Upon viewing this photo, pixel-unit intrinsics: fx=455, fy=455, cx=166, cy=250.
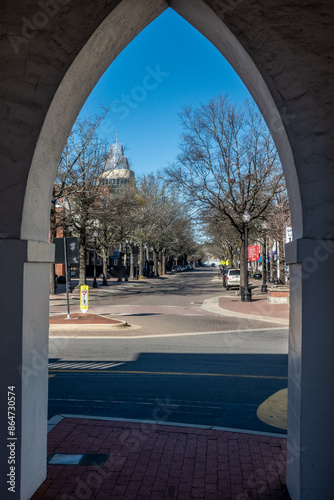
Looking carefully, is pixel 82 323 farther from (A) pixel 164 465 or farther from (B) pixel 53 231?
(B) pixel 53 231

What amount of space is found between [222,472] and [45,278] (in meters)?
2.70

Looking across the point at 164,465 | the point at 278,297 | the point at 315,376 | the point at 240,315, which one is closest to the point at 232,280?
the point at 278,297

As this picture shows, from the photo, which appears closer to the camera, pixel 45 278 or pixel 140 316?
pixel 45 278

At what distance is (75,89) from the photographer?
14.5 feet

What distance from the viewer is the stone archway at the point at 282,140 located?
12.8 ft

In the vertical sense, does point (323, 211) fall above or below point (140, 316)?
above

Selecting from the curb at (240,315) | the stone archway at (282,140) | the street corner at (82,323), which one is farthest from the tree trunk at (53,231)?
the stone archway at (282,140)

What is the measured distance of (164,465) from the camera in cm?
488

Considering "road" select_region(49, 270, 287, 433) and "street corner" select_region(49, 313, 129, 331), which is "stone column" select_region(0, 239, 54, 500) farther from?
"street corner" select_region(49, 313, 129, 331)

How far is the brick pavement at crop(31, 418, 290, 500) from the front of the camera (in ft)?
14.1

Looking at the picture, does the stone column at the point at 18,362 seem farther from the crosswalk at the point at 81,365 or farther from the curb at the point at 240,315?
the curb at the point at 240,315

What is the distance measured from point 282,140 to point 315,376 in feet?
7.00

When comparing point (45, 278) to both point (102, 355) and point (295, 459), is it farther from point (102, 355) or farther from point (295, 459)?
point (102, 355)

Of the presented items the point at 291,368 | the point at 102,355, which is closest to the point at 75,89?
the point at 291,368
